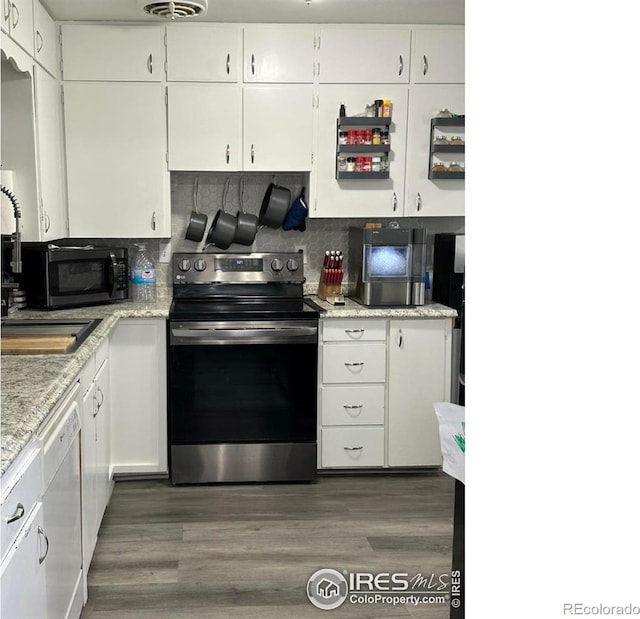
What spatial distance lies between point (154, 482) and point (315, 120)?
6.55ft

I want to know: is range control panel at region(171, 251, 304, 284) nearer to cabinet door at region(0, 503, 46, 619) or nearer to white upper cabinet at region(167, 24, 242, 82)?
white upper cabinet at region(167, 24, 242, 82)

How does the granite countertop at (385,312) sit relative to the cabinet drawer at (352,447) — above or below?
above

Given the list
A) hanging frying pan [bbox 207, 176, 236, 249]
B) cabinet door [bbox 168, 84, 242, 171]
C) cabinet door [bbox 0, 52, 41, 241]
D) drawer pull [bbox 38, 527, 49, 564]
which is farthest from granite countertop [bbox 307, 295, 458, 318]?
drawer pull [bbox 38, 527, 49, 564]

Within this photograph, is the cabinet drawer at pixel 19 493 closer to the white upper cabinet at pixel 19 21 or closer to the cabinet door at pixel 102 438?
the cabinet door at pixel 102 438

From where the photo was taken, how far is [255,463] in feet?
11.8

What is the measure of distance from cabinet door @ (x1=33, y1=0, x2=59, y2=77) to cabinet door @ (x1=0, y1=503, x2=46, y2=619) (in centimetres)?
226

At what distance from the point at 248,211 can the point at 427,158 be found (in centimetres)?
103

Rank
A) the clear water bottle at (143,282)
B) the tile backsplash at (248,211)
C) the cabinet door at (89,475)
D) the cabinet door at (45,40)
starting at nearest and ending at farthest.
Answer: the cabinet door at (89,475) < the cabinet door at (45,40) < the clear water bottle at (143,282) < the tile backsplash at (248,211)

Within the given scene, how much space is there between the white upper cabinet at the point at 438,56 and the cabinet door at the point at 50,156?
178 centimetres

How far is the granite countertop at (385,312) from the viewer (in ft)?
11.7

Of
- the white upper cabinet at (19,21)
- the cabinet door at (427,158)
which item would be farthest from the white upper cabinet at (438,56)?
the white upper cabinet at (19,21)
